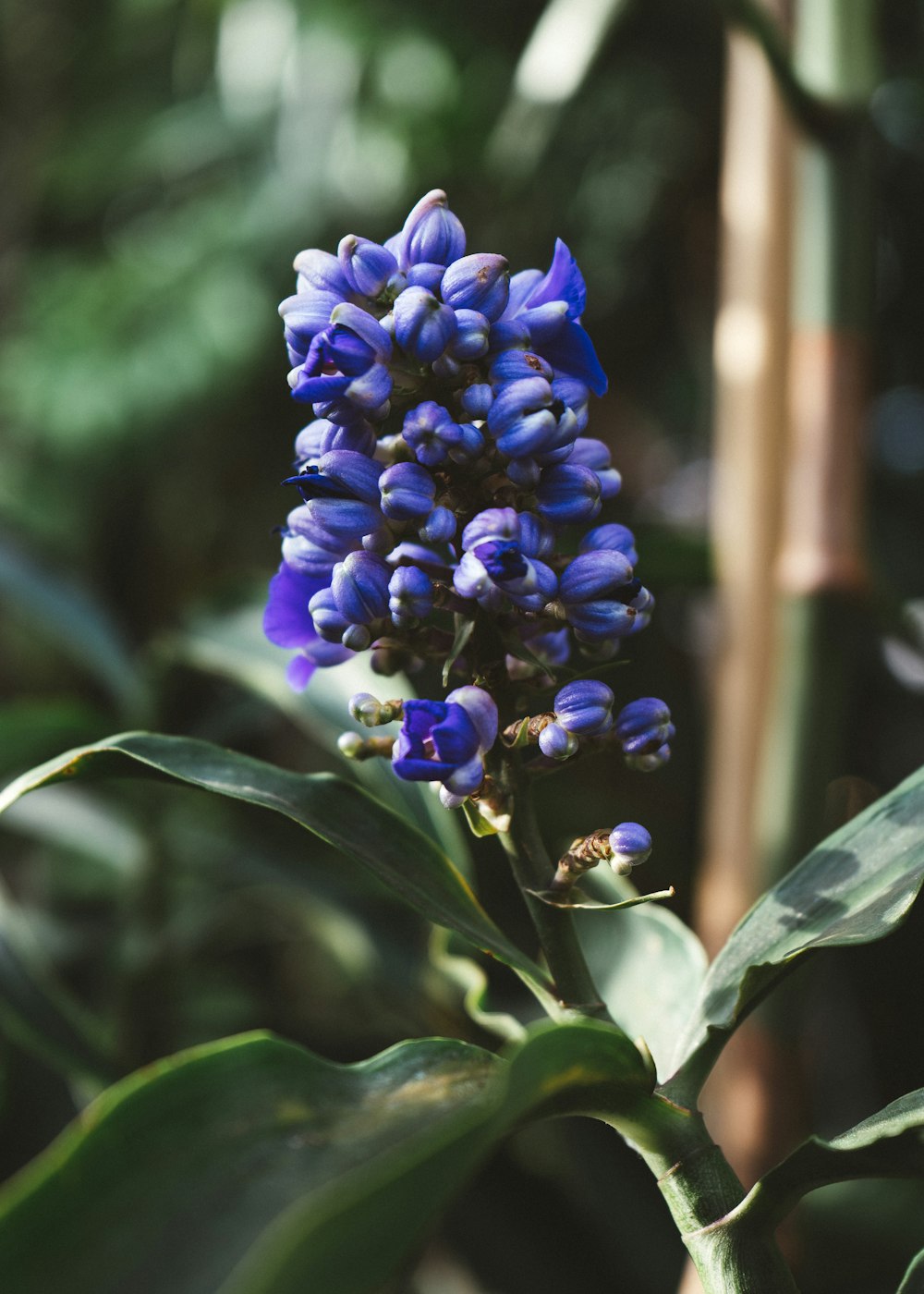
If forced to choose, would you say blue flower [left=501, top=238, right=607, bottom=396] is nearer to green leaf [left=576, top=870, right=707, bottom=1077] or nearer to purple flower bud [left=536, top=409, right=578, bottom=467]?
purple flower bud [left=536, top=409, right=578, bottom=467]

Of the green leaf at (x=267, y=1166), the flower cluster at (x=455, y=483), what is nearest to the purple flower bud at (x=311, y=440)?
the flower cluster at (x=455, y=483)

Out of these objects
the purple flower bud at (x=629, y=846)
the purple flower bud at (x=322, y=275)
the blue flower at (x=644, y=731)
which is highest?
the purple flower bud at (x=322, y=275)

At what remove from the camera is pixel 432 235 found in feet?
1.19

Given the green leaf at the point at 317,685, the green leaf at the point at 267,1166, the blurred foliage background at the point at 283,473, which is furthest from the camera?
the blurred foliage background at the point at 283,473

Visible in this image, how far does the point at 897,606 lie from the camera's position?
64cm

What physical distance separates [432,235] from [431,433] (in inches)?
3.0

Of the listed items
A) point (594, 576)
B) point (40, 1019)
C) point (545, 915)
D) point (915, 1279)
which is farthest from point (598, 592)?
point (40, 1019)

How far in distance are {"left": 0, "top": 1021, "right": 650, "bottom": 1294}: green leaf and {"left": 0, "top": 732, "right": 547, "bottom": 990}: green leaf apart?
0.06 meters

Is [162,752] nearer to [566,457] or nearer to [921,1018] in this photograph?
[566,457]

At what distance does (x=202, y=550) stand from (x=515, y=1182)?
123 cm

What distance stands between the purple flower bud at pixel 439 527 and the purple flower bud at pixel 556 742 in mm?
72

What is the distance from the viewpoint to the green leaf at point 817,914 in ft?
1.07

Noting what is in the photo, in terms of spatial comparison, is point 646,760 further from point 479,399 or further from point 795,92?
point 795,92

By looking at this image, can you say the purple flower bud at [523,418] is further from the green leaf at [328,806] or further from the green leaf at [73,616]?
the green leaf at [73,616]
